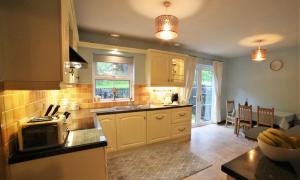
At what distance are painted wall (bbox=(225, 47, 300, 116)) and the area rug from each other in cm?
315

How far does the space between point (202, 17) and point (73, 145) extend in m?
2.29

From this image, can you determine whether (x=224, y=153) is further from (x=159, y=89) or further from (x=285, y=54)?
(x=285, y=54)

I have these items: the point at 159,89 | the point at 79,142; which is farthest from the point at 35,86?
the point at 159,89

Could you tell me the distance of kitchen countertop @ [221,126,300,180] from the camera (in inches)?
28.0

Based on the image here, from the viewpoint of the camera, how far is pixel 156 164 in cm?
235

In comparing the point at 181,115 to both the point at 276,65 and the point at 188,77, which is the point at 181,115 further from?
the point at 276,65

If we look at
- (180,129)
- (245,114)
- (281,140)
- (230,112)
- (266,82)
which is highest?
(266,82)

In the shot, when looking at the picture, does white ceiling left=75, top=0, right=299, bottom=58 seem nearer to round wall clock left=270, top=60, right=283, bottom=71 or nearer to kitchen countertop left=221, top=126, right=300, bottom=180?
round wall clock left=270, top=60, right=283, bottom=71

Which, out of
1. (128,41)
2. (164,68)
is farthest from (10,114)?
(164,68)

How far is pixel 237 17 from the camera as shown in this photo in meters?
2.10

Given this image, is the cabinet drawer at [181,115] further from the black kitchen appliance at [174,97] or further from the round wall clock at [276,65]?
the round wall clock at [276,65]

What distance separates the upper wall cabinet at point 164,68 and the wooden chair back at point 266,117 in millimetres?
1920

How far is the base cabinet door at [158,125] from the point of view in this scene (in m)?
2.90

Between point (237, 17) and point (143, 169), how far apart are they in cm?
273
